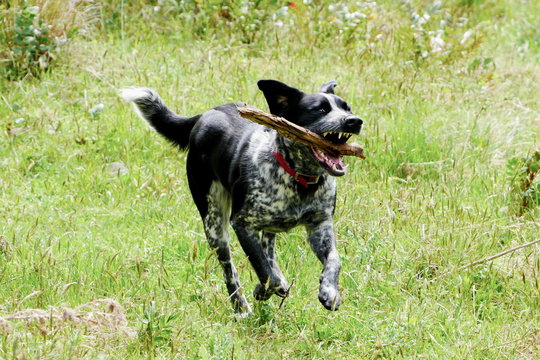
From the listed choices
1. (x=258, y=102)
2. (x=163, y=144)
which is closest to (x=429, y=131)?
(x=258, y=102)

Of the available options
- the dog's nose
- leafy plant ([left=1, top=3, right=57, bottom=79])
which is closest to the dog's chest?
the dog's nose

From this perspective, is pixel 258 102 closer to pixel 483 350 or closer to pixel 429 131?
pixel 429 131

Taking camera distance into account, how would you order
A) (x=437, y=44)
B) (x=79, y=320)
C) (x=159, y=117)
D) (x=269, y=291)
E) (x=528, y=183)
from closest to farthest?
(x=79, y=320), (x=269, y=291), (x=159, y=117), (x=528, y=183), (x=437, y=44)

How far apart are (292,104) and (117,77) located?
3.66 meters

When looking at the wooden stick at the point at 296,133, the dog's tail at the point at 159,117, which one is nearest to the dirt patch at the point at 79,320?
the wooden stick at the point at 296,133

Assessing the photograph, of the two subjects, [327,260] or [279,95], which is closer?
[327,260]

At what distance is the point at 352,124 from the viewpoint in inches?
187

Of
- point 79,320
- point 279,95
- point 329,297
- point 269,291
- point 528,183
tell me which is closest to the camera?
point 79,320

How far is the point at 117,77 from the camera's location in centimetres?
845

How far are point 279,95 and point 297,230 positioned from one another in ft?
4.00

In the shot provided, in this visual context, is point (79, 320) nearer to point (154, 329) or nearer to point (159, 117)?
point (154, 329)

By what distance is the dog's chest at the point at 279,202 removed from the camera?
505 cm

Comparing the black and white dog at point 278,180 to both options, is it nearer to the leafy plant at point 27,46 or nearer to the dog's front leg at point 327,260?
the dog's front leg at point 327,260

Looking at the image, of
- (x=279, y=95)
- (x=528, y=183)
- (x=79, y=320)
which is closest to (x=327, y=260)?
(x=279, y=95)
